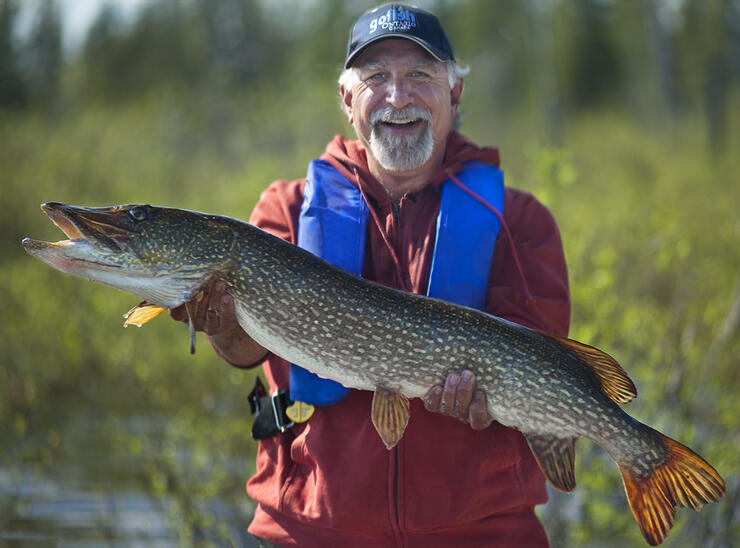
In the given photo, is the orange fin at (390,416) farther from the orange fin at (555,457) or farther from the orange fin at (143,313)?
the orange fin at (143,313)

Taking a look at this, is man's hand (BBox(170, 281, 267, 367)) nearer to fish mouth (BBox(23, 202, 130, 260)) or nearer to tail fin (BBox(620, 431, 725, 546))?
fish mouth (BBox(23, 202, 130, 260))

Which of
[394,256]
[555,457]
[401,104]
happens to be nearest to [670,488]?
[555,457]

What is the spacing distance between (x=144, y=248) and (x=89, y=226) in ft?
0.59

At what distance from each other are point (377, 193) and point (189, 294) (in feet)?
2.55

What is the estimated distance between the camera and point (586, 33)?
1462 inches

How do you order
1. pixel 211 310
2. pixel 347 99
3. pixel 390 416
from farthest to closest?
pixel 347 99 < pixel 211 310 < pixel 390 416

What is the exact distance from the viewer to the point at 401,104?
266 cm

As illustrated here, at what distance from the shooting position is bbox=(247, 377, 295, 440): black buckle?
8.27ft

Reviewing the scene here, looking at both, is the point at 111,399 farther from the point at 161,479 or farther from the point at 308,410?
the point at 308,410

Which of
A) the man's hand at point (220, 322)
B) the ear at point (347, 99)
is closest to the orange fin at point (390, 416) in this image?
the man's hand at point (220, 322)

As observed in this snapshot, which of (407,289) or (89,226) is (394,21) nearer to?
(407,289)

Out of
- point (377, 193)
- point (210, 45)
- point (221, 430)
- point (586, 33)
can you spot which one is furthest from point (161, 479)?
point (586, 33)

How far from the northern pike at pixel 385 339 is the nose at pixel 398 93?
657 millimetres

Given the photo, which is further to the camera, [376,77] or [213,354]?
[213,354]
